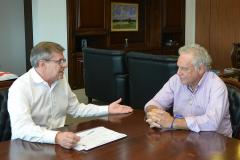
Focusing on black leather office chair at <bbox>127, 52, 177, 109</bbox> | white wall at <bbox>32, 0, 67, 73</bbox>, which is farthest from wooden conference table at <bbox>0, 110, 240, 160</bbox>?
white wall at <bbox>32, 0, 67, 73</bbox>

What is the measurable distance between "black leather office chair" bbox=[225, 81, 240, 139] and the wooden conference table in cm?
42

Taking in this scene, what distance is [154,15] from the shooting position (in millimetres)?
6707

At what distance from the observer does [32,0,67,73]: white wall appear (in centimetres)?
486

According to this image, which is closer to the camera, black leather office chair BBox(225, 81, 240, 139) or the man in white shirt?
the man in white shirt

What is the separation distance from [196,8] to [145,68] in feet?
13.2

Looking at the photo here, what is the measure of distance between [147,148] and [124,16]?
4863 millimetres

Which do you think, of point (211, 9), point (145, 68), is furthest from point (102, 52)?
point (211, 9)

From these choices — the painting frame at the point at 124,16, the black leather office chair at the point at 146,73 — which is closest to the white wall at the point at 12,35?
the painting frame at the point at 124,16

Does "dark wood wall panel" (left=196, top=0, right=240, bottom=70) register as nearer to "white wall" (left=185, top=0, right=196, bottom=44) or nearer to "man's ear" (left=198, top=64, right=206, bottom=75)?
"white wall" (left=185, top=0, right=196, bottom=44)

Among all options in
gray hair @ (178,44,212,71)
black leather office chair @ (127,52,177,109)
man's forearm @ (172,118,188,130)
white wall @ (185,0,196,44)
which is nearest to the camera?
man's forearm @ (172,118,188,130)

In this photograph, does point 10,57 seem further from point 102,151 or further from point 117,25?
point 102,151

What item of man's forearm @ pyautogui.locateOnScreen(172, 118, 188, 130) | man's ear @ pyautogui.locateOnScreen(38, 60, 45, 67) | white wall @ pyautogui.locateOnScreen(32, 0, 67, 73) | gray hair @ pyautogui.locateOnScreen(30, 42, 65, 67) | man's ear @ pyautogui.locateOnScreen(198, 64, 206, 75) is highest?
white wall @ pyautogui.locateOnScreen(32, 0, 67, 73)

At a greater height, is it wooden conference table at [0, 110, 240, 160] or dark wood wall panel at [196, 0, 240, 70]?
dark wood wall panel at [196, 0, 240, 70]

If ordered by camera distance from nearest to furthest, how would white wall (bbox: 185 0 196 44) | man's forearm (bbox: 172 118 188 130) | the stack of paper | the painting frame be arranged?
1. the stack of paper
2. man's forearm (bbox: 172 118 188 130)
3. the painting frame
4. white wall (bbox: 185 0 196 44)
